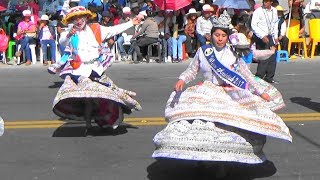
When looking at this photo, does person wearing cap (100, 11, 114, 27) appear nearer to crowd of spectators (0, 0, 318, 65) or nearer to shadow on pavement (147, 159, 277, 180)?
crowd of spectators (0, 0, 318, 65)

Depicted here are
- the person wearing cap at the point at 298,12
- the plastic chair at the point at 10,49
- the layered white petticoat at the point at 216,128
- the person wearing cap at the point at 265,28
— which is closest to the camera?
the layered white petticoat at the point at 216,128

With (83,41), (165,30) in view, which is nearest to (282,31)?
(165,30)

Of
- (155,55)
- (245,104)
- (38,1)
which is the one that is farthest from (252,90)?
(38,1)

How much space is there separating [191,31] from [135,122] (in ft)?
34.9

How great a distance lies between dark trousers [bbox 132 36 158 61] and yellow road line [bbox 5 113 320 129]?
30.5 feet

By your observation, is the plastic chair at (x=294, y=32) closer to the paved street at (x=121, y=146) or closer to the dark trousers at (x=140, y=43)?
the dark trousers at (x=140, y=43)

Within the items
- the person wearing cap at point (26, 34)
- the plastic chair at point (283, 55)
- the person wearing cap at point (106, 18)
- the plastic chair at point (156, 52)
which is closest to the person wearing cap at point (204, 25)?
the plastic chair at point (156, 52)

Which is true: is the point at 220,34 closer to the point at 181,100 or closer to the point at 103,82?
the point at 181,100

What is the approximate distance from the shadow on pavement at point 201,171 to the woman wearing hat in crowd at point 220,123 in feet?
0.67

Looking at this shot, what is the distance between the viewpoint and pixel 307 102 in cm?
1178

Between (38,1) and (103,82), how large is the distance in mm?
14681

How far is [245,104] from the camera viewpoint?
6.57 metres

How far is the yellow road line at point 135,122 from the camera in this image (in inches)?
394

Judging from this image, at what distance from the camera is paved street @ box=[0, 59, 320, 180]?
7191 millimetres
